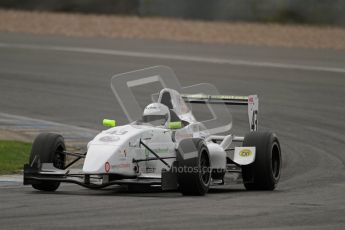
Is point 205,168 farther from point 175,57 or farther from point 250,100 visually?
point 175,57

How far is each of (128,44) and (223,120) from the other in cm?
1269

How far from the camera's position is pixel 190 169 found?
42.7 feet

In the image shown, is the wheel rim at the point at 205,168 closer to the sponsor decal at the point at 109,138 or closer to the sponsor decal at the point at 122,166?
the sponsor decal at the point at 122,166

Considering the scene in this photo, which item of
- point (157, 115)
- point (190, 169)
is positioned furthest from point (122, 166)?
point (157, 115)

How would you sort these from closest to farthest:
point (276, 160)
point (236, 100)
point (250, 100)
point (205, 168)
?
point (205, 168)
point (276, 160)
point (236, 100)
point (250, 100)

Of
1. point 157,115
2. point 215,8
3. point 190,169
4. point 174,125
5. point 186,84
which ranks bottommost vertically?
point 190,169

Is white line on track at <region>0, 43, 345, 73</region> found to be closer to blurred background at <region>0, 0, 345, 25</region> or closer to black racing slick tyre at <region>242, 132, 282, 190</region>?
blurred background at <region>0, 0, 345, 25</region>

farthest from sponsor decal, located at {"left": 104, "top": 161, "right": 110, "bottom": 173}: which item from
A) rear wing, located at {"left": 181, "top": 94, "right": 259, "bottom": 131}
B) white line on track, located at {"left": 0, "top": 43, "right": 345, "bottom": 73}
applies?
white line on track, located at {"left": 0, "top": 43, "right": 345, "bottom": 73}

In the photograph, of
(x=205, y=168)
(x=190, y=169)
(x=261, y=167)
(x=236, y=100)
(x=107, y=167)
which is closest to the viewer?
(x=107, y=167)

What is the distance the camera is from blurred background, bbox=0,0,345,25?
33.4 metres

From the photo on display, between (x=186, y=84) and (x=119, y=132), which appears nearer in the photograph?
(x=119, y=132)

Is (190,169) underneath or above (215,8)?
underneath

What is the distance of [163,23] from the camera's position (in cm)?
3688

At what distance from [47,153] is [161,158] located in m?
1.56
